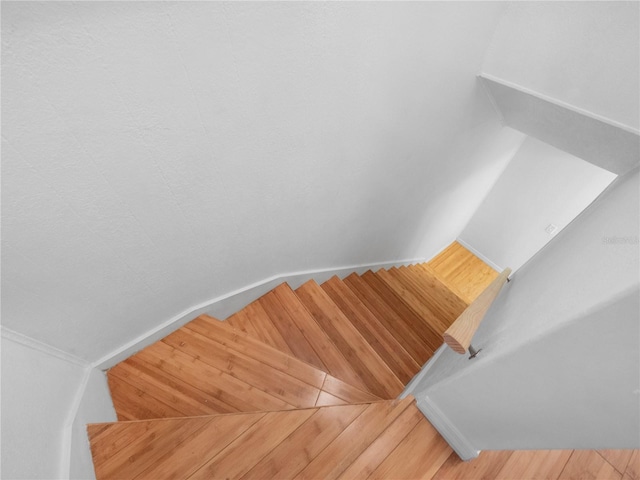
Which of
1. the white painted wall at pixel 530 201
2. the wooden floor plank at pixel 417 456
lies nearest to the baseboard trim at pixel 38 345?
the wooden floor plank at pixel 417 456

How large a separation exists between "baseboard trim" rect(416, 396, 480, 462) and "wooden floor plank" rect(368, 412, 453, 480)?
0.10ft

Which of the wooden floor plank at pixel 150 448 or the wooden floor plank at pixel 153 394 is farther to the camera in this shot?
the wooden floor plank at pixel 153 394

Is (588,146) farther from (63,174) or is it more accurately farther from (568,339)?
(63,174)

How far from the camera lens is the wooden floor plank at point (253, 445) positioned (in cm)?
116

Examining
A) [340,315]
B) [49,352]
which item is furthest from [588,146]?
[49,352]

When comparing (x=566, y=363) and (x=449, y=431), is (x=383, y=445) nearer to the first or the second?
(x=449, y=431)

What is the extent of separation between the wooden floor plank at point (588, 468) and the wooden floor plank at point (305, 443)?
34.8 inches

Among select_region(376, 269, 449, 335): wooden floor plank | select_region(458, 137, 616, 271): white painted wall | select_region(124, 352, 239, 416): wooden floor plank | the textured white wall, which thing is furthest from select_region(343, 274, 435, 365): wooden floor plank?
select_region(458, 137, 616, 271): white painted wall

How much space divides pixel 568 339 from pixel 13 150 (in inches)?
57.5

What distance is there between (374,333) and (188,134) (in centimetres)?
197

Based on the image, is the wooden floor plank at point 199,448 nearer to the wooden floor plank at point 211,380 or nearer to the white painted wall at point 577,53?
the wooden floor plank at point 211,380

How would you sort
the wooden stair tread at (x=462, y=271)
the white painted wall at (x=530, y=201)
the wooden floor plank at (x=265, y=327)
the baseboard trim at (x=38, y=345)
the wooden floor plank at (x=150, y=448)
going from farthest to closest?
the wooden stair tread at (x=462, y=271)
the white painted wall at (x=530, y=201)
the wooden floor plank at (x=265, y=327)
the wooden floor plank at (x=150, y=448)
the baseboard trim at (x=38, y=345)

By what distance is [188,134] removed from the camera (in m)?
1.06

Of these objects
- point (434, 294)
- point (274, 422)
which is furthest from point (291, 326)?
point (434, 294)
